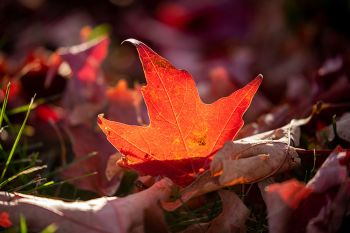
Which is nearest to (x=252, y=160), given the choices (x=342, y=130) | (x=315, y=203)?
(x=315, y=203)

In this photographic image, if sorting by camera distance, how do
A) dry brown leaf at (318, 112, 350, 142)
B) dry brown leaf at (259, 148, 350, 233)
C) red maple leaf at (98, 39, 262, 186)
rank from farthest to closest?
dry brown leaf at (318, 112, 350, 142) → red maple leaf at (98, 39, 262, 186) → dry brown leaf at (259, 148, 350, 233)

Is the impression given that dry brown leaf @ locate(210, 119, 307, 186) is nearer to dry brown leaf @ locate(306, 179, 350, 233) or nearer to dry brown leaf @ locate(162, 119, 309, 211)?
dry brown leaf @ locate(162, 119, 309, 211)

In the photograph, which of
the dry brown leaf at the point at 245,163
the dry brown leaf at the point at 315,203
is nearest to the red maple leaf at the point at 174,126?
the dry brown leaf at the point at 245,163

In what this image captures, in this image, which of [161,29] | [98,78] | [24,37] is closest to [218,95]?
[98,78]

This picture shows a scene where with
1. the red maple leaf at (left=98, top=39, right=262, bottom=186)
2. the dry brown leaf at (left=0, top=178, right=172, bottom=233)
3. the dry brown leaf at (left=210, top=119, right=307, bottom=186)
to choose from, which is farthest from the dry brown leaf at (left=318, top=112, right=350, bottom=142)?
the dry brown leaf at (left=0, top=178, right=172, bottom=233)

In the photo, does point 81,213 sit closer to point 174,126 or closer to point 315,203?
point 174,126

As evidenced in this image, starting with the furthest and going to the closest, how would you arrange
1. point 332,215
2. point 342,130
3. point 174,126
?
point 342,130 < point 174,126 < point 332,215

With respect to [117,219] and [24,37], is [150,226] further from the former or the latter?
[24,37]

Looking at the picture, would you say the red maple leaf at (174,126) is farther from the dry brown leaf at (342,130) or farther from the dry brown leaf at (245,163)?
the dry brown leaf at (342,130)
